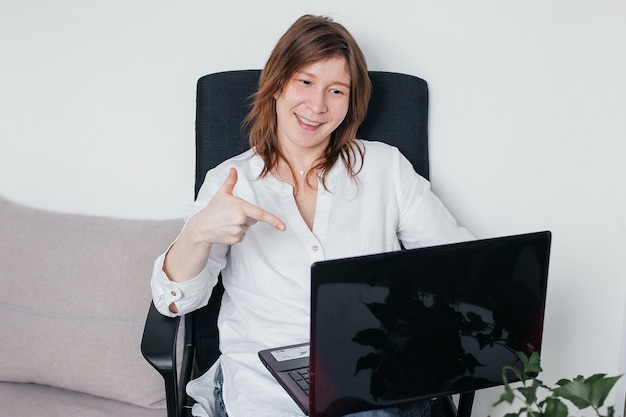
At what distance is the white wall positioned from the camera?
1.71 metres

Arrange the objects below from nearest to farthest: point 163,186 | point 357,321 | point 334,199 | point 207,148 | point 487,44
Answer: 1. point 357,321
2. point 334,199
3. point 207,148
4. point 487,44
5. point 163,186

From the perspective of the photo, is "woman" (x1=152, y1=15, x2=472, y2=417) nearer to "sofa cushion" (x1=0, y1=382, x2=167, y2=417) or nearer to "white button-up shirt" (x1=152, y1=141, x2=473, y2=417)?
"white button-up shirt" (x1=152, y1=141, x2=473, y2=417)

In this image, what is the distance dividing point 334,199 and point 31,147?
91cm

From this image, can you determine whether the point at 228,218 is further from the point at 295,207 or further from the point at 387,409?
the point at 387,409

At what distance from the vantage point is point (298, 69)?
145cm

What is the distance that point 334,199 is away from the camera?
1.49 meters

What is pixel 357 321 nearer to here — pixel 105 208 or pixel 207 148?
pixel 207 148

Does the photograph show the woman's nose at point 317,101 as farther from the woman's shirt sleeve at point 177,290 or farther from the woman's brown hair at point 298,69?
the woman's shirt sleeve at point 177,290

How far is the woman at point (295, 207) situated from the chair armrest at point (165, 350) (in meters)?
0.03

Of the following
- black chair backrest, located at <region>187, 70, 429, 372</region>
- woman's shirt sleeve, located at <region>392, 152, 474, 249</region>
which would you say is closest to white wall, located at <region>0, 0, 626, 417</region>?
black chair backrest, located at <region>187, 70, 429, 372</region>

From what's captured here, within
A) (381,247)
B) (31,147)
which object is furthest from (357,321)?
(31,147)

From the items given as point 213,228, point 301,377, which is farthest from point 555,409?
point 213,228

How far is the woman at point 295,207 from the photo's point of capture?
1.43 meters

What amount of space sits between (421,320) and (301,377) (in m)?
0.29
